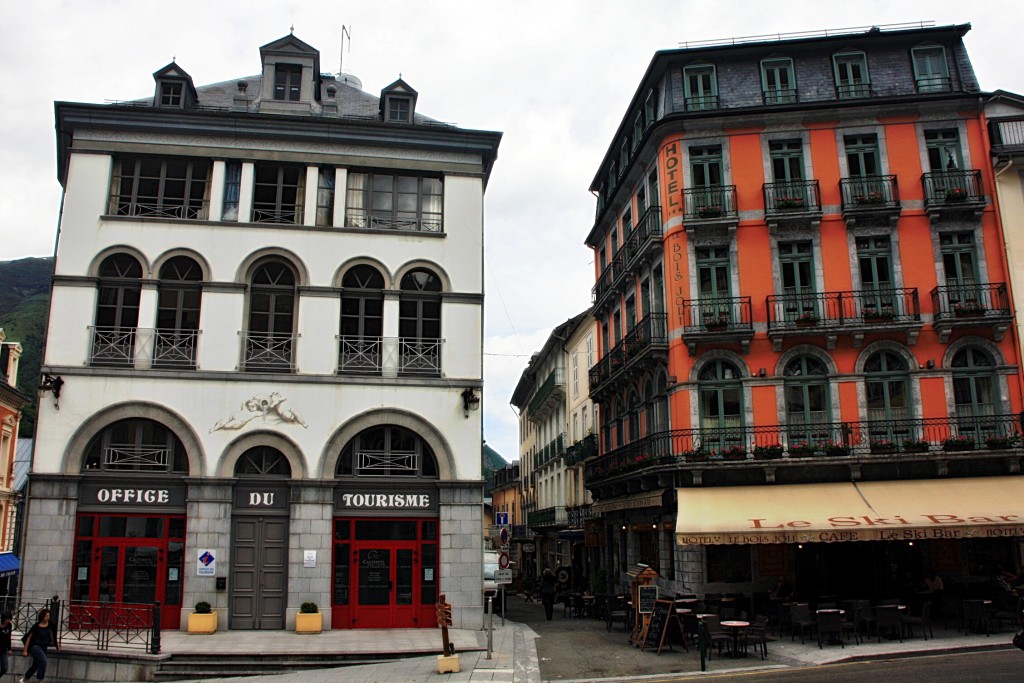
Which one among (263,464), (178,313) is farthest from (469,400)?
(178,313)

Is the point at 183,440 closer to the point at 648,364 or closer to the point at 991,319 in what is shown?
the point at 648,364

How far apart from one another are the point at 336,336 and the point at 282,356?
5.05 ft

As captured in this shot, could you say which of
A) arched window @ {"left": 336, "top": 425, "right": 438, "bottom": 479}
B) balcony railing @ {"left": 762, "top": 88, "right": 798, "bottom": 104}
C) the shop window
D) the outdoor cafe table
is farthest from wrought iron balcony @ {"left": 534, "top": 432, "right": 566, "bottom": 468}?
the outdoor cafe table

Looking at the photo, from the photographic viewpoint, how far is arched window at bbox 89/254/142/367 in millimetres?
22719

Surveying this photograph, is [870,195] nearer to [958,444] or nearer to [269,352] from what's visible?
[958,444]

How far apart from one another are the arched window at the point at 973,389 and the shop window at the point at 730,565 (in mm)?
6961

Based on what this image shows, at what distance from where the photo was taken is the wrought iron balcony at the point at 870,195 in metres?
25.0

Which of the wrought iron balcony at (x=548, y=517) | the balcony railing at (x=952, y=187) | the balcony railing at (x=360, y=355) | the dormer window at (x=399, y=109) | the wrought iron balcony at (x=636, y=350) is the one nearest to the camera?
the balcony railing at (x=360, y=355)

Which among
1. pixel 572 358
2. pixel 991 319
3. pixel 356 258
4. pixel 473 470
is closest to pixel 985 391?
pixel 991 319

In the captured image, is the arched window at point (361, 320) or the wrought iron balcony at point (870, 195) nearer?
the arched window at point (361, 320)

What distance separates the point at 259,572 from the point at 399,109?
13.5 meters

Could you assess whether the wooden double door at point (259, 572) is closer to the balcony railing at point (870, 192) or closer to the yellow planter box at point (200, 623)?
the yellow planter box at point (200, 623)

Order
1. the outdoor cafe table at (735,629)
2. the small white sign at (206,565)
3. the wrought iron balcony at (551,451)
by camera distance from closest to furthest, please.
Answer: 1. the outdoor cafe table at (735,629)
2. the small white sign at (206,565)
3. the wrought iron balcony at (551,451)

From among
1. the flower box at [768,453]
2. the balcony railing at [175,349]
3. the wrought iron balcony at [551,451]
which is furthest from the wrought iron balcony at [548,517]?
the balcony railing at [175,349]
